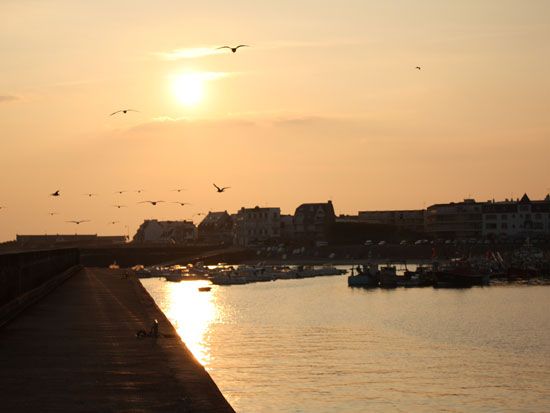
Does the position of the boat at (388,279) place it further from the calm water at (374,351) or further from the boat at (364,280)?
the calm water at (374,351)

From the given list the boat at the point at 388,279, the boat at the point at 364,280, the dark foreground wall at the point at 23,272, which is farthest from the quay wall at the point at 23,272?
the boat at the point at 388,279

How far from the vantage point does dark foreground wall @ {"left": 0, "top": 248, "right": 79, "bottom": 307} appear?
188ft

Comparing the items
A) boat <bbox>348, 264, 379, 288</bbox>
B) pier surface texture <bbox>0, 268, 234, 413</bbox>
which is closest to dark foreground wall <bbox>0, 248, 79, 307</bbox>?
pier surface texture <bbox>0, 268, 234, 413</bbox>

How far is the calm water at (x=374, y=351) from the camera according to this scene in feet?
144

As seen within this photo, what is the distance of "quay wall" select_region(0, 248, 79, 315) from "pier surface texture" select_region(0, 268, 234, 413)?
1.84m

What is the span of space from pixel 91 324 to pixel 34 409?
88.3 feet

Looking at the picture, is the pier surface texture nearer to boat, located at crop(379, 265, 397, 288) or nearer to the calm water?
the calm water

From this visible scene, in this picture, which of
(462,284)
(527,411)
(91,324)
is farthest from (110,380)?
(462,284)

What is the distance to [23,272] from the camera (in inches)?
2699

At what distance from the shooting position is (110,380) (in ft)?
113

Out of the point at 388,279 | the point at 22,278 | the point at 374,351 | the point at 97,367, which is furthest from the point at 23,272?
the point at 388,279

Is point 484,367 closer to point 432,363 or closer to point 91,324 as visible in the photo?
point 432,363

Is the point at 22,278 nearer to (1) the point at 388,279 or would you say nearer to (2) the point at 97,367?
(2) the point at 97,367

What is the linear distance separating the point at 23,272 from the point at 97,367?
1291 inches
